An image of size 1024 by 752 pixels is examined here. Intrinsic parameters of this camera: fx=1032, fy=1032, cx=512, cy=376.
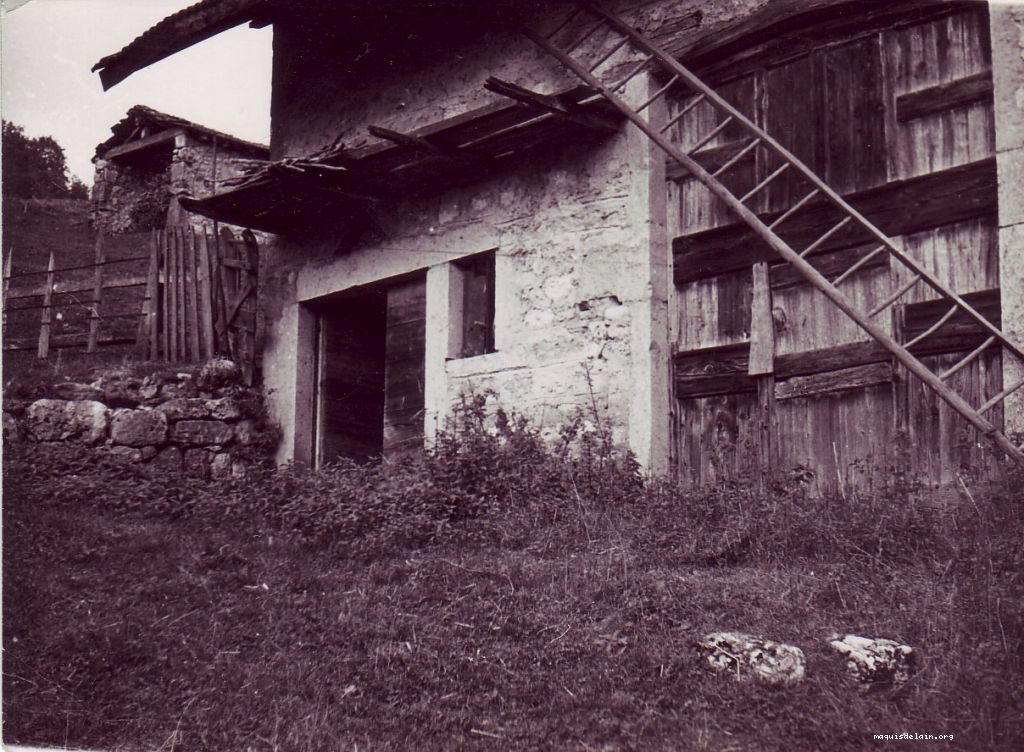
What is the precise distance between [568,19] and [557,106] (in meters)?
1.24

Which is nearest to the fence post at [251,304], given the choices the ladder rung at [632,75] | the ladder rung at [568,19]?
the ladder rung at [568,19]

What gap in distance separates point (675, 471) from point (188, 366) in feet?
15.7

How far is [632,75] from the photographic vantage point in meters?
7.47

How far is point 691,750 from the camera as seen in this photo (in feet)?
12.3

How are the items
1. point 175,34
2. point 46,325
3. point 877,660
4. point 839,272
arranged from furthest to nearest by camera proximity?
point 46,325, point 175,34, point 839,272, point 877,660

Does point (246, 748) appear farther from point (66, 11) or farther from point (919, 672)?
point (66, 11)

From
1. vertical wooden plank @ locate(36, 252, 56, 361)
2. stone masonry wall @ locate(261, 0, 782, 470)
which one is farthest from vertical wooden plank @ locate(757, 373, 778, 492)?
vertical wooden plank @ locate(36, 252, 56, 361)

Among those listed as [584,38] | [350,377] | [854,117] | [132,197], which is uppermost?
[132,197]

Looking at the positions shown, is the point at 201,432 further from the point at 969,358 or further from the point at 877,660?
the point at 877,660

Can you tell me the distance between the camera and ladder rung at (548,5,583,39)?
809 centimetres

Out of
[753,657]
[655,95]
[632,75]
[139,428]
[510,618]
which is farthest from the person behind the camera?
[139,428]

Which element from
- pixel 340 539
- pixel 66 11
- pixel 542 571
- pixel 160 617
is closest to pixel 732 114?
pixel 542 571

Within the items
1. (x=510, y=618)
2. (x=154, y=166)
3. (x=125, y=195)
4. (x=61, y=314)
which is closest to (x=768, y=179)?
(x=510, y=618)

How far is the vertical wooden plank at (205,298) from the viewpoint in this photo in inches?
392
